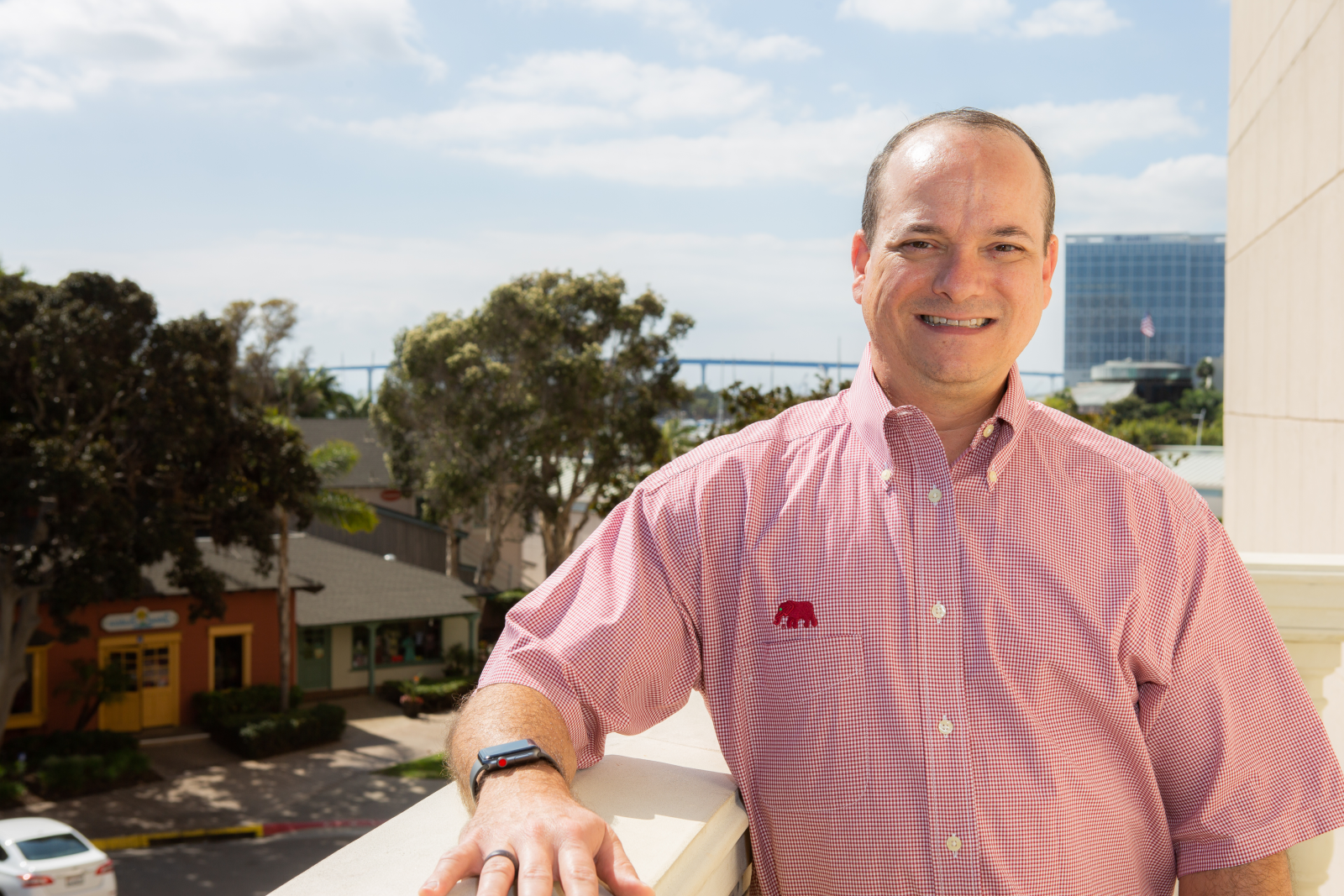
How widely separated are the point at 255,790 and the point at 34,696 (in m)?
5.12

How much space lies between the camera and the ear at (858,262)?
7.15 feet

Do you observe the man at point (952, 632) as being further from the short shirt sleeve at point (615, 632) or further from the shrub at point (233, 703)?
the shrub at point (233, 703)

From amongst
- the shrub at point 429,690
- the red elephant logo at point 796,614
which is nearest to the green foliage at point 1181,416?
the shrub at point 429,690

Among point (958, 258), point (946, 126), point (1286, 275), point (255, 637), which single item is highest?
point (1286, 275)

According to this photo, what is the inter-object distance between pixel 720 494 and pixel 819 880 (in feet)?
2.34

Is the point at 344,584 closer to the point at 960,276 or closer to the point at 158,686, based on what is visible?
the point at 158,686

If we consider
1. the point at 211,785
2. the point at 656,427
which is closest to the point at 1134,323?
the point at 656,427

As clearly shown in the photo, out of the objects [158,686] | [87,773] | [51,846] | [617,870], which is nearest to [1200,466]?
[158,686]

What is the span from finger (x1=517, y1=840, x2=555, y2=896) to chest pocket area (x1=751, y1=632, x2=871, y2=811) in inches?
Result: 25.1

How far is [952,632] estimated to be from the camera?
1886 mm

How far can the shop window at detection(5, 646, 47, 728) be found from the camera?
2009 cm

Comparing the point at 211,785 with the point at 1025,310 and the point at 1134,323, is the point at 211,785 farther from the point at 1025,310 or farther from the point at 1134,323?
the point at 1134,323

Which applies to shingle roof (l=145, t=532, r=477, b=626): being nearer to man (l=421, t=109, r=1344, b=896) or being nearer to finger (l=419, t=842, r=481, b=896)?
man (l=421, t=109, r=1344, b=896)

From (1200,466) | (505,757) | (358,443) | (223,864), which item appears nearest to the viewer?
(505,757)
